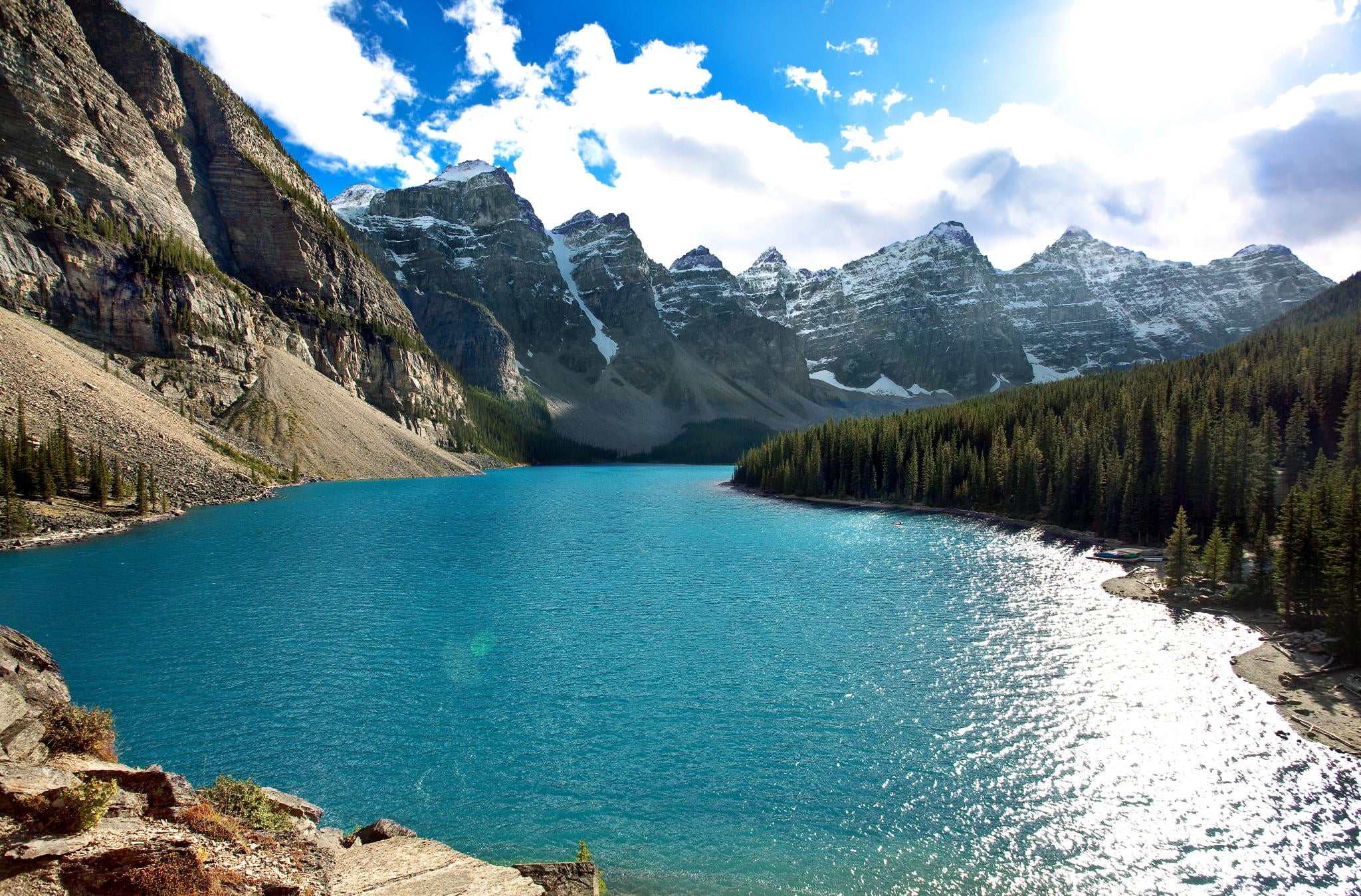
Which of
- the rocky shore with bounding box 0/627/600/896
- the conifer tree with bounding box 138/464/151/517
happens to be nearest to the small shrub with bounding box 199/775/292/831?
the rocky shore with bounding box 0/627/600/896

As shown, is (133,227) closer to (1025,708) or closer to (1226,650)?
(1025,708)

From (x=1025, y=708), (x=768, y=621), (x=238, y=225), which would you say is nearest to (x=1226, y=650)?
(x=1025, y=708)

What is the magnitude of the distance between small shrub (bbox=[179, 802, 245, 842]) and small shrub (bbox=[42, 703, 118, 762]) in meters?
3.80

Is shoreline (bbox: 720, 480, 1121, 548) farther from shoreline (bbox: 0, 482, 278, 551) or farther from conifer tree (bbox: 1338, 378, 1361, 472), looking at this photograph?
shoreline (bbox: 0, 482, 278, 551)

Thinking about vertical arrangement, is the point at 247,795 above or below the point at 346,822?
above

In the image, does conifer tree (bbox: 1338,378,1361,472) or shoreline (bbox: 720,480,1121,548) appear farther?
shoreline (bbox: 720,480,1121,548)

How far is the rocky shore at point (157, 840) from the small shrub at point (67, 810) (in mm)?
12

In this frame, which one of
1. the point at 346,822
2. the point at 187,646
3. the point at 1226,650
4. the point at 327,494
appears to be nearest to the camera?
the point at 346,822

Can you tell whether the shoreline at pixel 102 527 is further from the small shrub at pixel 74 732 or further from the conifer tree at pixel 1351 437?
the conifer tree at pixel 1351 437

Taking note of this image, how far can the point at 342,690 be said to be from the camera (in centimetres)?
2305

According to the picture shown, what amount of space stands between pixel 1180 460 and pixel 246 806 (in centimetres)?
6736

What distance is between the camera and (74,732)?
11797 millimetres

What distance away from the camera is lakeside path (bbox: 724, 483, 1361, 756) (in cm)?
2162

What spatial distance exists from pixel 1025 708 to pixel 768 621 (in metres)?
12.7
